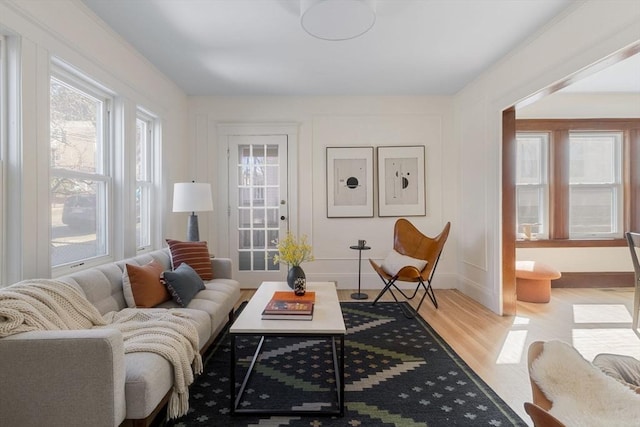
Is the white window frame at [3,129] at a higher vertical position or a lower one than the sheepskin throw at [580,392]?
higher

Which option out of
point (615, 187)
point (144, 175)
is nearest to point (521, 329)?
point (615, 187)

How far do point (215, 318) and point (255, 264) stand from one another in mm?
2178

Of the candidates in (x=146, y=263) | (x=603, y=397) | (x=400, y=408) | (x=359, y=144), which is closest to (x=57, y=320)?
(x=146, y=263)

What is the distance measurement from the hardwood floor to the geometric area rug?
16 cm

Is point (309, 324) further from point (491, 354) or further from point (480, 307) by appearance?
point (480, 307)

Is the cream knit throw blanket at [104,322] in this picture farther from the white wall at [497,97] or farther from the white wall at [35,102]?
the white wall at [497,97]

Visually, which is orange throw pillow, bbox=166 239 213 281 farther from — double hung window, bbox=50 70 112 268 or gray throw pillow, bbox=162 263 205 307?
double hung window, bbox=50 70 112 268

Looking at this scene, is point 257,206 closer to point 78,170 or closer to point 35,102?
point 78,170

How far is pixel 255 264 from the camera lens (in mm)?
4648

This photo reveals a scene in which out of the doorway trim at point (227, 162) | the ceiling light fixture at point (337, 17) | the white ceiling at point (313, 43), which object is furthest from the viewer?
the doorway trim at point (227, 162)

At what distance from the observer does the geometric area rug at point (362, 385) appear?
1.80m

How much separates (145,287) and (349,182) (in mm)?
2948

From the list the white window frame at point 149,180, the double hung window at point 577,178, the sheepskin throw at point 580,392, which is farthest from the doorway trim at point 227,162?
the sheepskin throw at point 580,392

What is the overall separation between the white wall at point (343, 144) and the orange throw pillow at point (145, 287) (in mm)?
2129
